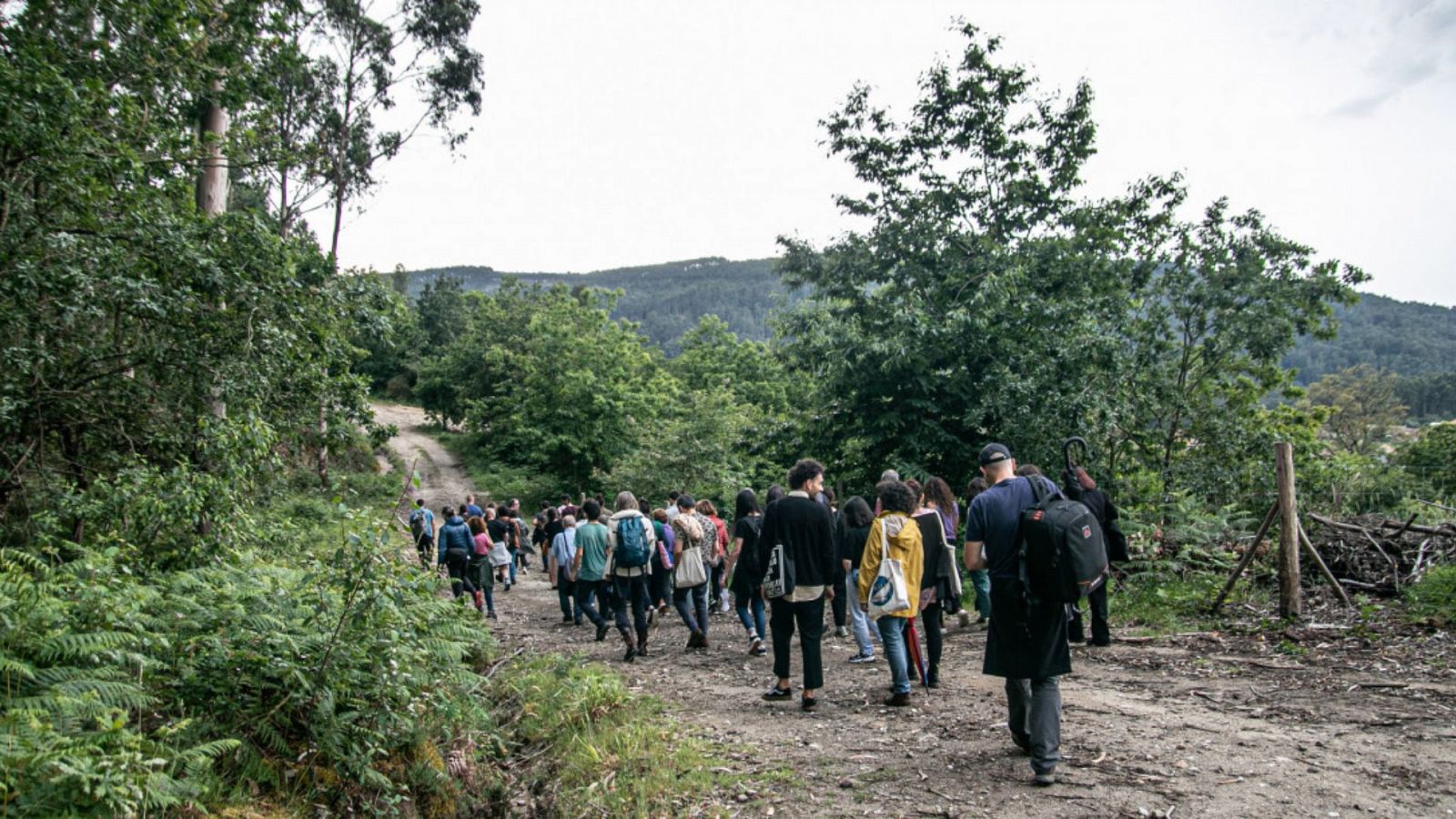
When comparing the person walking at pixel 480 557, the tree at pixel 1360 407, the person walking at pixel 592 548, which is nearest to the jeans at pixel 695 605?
the person walking at pixel 592 548

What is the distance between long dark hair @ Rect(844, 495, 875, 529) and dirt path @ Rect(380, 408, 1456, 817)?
1477mm

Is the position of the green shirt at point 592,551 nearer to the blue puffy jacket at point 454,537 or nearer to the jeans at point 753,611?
the jeans at point 753,611

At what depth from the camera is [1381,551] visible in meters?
9.93

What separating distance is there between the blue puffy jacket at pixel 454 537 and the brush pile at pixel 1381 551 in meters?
11.4

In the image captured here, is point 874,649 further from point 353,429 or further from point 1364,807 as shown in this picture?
point 353,429

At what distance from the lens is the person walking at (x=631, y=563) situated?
9.97 metres

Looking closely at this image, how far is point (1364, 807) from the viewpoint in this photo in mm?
4465

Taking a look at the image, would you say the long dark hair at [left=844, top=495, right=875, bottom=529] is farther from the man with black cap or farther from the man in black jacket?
the man with black cap

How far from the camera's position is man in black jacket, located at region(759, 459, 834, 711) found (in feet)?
23.1

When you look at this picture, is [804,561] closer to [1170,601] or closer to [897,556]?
[897,556]

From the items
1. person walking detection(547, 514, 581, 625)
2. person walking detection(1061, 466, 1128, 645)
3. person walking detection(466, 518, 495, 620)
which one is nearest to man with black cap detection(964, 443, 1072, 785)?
person walking detection(1061, 466, 1128, 645)

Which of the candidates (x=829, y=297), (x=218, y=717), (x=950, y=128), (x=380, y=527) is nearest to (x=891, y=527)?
(x=380, y=527)

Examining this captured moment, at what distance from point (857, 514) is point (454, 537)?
6.25 meters

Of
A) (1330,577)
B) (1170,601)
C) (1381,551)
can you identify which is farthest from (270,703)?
(1381,551)
